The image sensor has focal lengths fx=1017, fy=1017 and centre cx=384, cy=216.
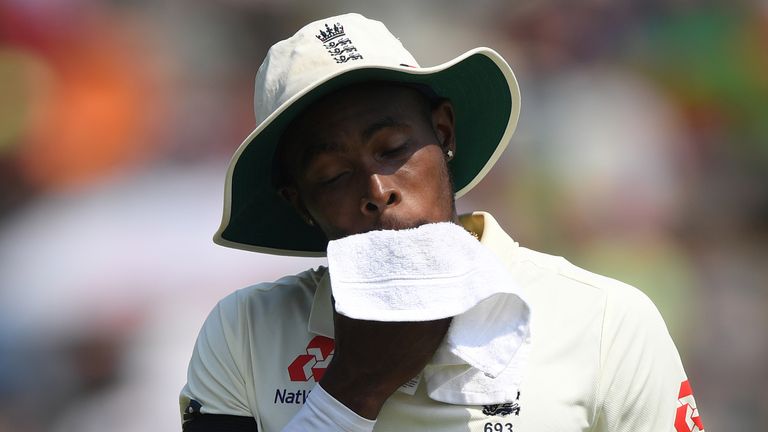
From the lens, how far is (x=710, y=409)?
4.21m

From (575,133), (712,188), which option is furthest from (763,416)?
(575,133)

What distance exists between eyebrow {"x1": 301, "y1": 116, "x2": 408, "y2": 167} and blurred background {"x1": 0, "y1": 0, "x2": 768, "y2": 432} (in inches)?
80.7

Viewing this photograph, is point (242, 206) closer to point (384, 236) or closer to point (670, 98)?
point (384, 236)

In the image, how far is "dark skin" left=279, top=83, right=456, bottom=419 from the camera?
5.86 feet

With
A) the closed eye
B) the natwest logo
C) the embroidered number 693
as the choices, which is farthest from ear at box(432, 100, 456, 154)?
the embroidered number 693

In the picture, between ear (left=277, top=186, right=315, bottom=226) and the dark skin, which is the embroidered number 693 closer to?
the dark skin

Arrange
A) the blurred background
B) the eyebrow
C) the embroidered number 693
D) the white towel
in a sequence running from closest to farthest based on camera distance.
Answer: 1. the white towel
2. the embroidered number 693
3. the eyebrow
4. the blurred background

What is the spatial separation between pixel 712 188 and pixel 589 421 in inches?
115

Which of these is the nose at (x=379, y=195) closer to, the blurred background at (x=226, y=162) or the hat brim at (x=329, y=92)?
the hat brim at (x=329, y=92)

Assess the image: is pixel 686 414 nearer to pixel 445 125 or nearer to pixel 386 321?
pixel 386 321

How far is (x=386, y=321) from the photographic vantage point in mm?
1738

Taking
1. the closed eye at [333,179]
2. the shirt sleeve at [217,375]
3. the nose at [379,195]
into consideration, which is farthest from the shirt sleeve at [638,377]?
the shirt sleeve at [217,375]

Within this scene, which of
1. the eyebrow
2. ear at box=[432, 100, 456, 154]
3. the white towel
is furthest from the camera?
ear at box=[432, 100, 456, 154]

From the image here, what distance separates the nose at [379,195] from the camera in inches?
74.3
